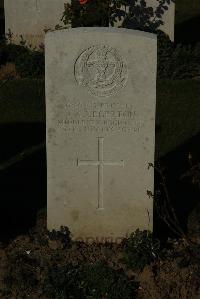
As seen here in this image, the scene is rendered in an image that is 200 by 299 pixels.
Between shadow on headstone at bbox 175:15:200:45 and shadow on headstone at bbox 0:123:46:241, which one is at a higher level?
shadow on headstone at bbox 175:15:200:45

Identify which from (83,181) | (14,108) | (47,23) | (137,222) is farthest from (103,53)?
(47,23)

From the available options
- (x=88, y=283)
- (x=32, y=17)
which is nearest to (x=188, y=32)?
(x=32, y=17)

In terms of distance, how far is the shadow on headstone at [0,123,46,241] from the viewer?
23.4 ft

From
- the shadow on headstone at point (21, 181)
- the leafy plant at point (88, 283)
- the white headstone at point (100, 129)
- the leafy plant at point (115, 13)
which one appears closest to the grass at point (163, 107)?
the shadow on headstone at point (21, 181)

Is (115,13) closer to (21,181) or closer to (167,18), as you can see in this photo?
(167,18)

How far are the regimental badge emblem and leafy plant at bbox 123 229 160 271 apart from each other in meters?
1.46

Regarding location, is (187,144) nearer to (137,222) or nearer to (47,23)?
(137,222)

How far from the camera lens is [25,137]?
31.9 feet

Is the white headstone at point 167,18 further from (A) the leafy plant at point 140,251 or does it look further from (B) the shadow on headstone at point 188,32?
(A) the leafy plant at point 140,251

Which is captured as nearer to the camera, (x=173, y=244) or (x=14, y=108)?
(x=173, y=244)

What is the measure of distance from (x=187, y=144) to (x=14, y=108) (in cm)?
304

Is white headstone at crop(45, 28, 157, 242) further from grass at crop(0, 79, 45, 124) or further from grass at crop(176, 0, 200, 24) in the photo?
grass at crop(176, 0, 200, 24)

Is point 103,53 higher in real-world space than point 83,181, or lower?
higher

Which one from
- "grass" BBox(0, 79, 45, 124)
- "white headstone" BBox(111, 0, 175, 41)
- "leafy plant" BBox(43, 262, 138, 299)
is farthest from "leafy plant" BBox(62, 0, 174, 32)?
"leafy plant" BBox(43, 262, 138, 299)
